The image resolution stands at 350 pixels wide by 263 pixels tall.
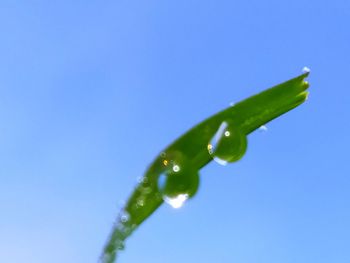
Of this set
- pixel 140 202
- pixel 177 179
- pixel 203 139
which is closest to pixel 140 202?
pixel 140 202

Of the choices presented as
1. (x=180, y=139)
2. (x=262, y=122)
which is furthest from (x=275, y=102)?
(x=180, y=139)

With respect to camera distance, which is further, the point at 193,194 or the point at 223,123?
the point at 193,194

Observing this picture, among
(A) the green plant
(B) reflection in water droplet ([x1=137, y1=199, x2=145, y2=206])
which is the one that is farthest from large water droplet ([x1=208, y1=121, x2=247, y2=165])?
(B) reflection in water droplet ([x1=137, y1=199, x2=145, y2=206])

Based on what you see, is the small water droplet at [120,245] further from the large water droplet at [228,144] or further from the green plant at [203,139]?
the large water droplet at [228,144]

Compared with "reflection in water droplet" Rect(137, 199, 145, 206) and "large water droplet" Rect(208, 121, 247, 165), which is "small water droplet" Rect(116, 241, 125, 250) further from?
"large water droplet" Rect(208, 121, 247, 165)

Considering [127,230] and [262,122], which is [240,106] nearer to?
[262,122]
